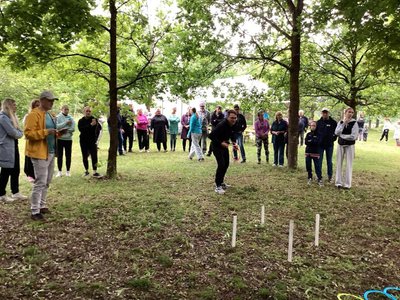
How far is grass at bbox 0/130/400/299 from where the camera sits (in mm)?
3979

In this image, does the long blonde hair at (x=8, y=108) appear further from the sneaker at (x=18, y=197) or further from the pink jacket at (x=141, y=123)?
the pink jacket at (x=141, y=123)

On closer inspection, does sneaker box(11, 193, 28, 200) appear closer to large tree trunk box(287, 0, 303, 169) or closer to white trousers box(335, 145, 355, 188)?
white trousers box(335, 145, 355, 188)

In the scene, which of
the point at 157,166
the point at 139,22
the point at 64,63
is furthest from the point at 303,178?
the point at 64,63

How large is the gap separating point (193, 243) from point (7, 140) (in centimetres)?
423

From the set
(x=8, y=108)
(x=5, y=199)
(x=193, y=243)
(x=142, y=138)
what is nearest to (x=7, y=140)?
(x=8, y=108)

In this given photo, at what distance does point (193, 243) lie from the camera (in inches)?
204

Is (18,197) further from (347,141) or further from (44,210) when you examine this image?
(347,141)

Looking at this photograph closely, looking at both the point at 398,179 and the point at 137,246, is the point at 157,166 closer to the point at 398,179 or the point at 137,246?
the point at 137,246

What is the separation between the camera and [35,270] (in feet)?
13.7

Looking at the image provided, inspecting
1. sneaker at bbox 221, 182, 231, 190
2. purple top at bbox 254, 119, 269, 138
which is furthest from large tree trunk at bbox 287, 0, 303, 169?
sneaker at bbox 221, 182, 231, 190

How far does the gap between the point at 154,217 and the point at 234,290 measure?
2.56m

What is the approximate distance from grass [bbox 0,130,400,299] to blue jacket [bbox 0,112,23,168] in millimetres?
870

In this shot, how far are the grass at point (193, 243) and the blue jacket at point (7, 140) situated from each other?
2.85 feet

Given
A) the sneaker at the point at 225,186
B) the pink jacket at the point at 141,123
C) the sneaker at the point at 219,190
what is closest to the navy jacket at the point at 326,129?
the sneaker at the point at 225,186
